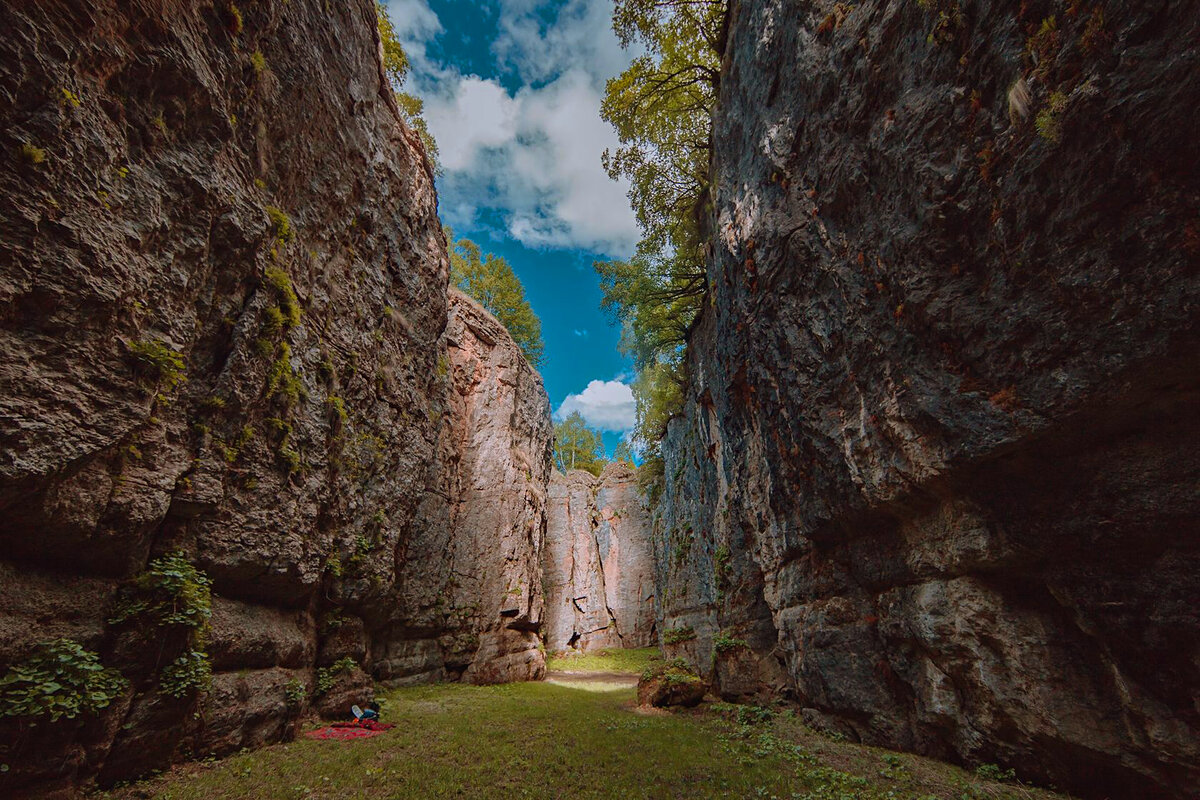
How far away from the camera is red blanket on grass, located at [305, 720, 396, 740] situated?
866 cm

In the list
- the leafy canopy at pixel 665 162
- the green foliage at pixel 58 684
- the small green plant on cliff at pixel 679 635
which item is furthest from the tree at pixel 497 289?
the green foliage at pixel 58 684

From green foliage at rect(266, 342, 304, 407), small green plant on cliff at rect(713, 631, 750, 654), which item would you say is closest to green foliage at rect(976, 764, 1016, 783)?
small green plant on cliff at rect(713, 631, 750, 654)

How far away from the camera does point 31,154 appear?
4.68 m

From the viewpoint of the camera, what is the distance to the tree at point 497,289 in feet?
98.9

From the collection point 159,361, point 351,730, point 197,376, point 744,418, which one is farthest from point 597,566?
point 159,361

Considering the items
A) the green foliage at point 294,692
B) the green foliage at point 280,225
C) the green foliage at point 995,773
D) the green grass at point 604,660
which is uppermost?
the green foliage at point 280,225

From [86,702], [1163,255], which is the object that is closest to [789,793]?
[1163,255]

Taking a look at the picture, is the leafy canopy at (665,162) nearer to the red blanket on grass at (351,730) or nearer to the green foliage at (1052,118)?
the green foliage at (1052,118)

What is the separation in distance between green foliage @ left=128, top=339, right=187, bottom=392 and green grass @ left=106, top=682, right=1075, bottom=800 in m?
4.98

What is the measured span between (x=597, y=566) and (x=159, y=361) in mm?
34180

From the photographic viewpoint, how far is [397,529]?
14039 millimetres

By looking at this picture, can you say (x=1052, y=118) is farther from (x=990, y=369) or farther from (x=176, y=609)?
(x=176, y=609)

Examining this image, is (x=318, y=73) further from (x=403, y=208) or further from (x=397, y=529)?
(x=397, y=529)

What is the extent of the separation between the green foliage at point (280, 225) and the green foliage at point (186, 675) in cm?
753
